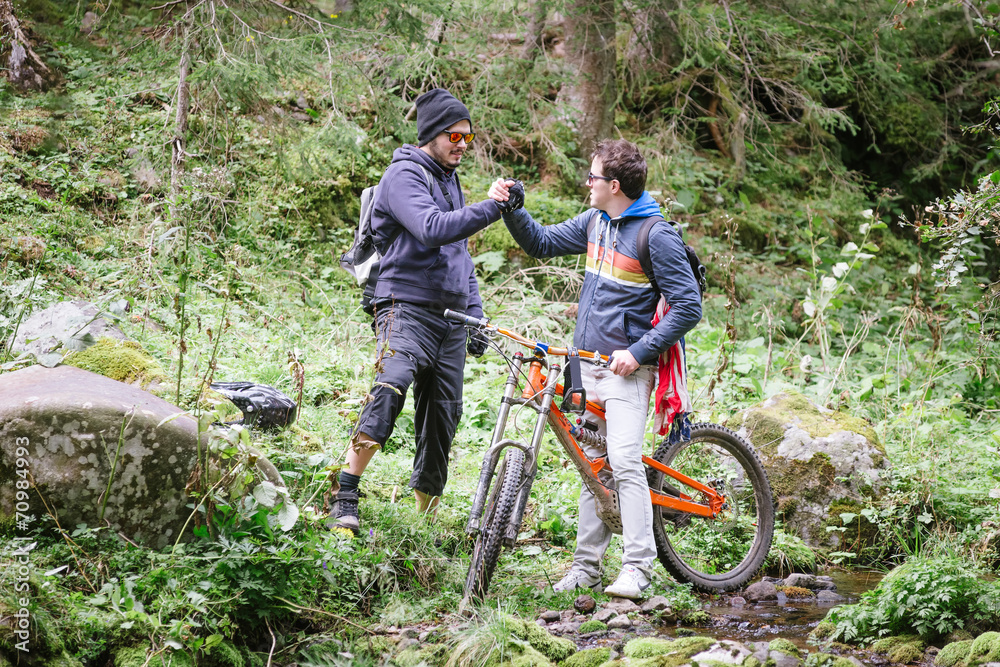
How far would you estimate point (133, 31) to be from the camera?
734cm

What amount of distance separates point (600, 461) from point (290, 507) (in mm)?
1692

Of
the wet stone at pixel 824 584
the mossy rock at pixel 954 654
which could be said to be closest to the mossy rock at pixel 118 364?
the wet stone at pixel 824 584

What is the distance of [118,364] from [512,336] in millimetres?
2597

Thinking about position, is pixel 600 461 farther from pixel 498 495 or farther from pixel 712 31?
pixel 712 31

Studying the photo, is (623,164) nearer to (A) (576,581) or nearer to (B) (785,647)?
(A) (576,581)

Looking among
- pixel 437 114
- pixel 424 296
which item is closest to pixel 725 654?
pixel 424 296

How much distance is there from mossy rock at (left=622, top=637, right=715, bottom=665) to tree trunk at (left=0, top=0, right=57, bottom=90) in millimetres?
9565

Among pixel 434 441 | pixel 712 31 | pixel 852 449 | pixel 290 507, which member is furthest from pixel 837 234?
pixel 290 507

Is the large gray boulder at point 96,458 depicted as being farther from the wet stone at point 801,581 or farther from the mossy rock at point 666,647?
the wet stone at point 801,581

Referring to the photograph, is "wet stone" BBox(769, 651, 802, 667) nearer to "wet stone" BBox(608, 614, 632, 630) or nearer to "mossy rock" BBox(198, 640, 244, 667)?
"wet stone" BBox(608, 614, 632, 630)

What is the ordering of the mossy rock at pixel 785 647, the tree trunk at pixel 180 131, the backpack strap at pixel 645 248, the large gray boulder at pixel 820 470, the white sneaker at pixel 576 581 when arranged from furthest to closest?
1. the tree trunk at pixel 180 131
2. the large gray boulder at pixel 820 470
3. the white sneaker at pixel 576 581
4. the backpack strap at pixel 645 248
5. the mossy rock at pixel 785 647

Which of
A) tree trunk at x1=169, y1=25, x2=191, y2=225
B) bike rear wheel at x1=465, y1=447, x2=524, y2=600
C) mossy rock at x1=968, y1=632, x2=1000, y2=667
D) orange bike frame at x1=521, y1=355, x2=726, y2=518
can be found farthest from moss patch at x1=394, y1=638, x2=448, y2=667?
tree trunk at x1=169, y1=25, x2=191, y2=225

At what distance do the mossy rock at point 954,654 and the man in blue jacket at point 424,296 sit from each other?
2.45 m

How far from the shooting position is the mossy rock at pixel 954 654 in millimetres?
3211
